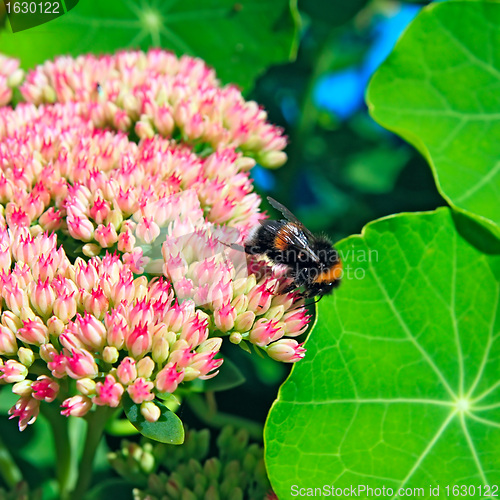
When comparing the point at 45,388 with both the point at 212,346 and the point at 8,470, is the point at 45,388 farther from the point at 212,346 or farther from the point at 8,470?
the point at 8,470

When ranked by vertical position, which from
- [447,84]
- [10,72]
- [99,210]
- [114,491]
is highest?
[10,72]

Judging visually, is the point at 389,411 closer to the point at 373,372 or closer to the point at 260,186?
the point at 373,372

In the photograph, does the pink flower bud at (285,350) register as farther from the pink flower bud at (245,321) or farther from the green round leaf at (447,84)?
the green round leaf at (447,84)

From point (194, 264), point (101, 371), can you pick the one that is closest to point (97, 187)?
point (194, 264)

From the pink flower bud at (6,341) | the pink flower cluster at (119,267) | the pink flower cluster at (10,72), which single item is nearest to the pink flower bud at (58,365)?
the pink flower cluster at (119,267)

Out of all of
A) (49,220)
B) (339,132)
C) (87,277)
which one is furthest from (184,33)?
(87,277)

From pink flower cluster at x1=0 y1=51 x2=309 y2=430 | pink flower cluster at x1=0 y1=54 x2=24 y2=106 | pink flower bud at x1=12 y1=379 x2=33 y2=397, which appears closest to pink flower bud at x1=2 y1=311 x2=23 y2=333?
pink flower cluster at x1=0 y1=51 x2=309 y2=430

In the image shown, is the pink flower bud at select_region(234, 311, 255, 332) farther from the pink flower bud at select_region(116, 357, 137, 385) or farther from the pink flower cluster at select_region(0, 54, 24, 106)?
the pink flower cluster at select_region(0, 54, 24, 106)
